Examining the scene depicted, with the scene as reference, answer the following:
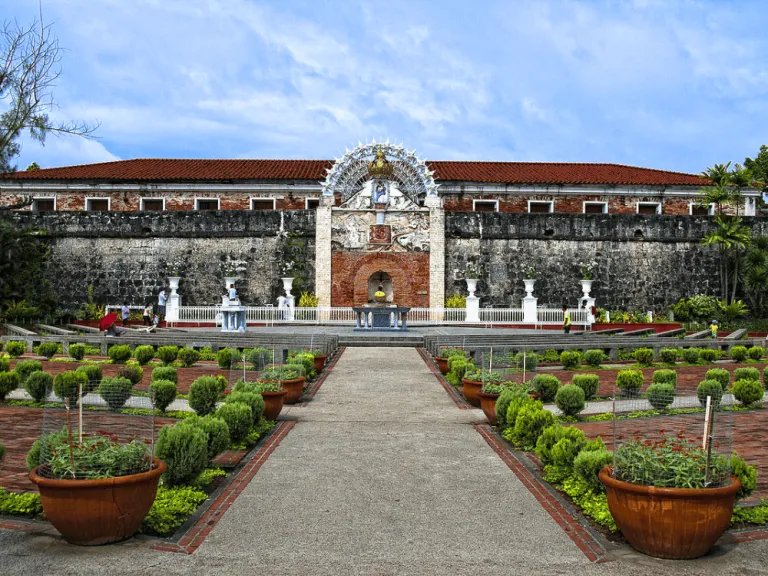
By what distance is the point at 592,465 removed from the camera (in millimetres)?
5734

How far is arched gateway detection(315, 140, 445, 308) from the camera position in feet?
93.8

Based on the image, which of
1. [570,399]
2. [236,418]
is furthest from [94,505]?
[570,399]

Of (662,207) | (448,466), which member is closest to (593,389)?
(448,466)

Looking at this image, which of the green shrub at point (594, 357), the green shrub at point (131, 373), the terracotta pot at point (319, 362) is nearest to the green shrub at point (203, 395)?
the green shrub at point (131, 373)

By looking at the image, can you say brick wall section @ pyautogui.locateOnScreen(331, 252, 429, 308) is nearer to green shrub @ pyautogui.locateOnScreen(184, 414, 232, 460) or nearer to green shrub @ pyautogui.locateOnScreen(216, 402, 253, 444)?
green shrub @ pyautogui.locateOnScreen(216, 402, 253, 444)

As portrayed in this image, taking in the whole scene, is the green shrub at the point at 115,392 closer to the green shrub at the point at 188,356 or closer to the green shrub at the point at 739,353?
the green shrub at the point at 188,356

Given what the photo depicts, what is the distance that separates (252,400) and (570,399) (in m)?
4.12

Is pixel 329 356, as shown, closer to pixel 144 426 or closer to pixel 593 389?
pixel 593 389

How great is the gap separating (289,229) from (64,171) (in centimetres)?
1286

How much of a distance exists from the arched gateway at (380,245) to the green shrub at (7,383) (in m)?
17.6

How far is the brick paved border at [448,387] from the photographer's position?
35.3 ft

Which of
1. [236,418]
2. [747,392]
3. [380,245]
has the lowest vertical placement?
[747,392]

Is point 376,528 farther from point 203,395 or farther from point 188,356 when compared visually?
point 188,356

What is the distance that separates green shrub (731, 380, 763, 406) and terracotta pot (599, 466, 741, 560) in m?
6.62
